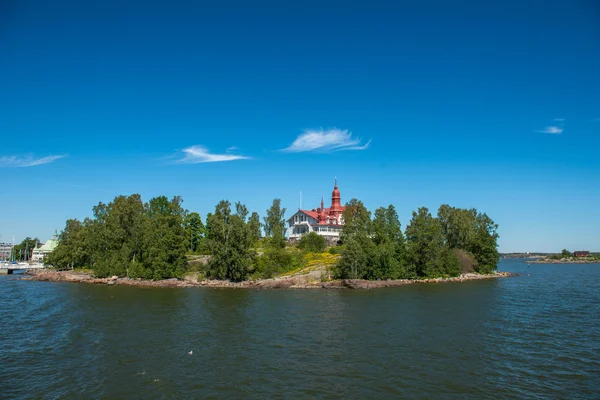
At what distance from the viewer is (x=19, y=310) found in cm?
4322

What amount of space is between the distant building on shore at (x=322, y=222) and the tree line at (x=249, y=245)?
10.3 m

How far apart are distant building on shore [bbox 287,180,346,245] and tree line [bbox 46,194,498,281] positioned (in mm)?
10323

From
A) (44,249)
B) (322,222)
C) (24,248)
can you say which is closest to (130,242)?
(322,222)

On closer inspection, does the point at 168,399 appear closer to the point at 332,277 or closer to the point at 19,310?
the point at 19,310

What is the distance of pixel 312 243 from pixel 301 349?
2544 inches

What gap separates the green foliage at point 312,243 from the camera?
9125 centimetres

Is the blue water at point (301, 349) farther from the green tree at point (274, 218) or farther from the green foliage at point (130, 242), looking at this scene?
the green tree at point (274, 218)

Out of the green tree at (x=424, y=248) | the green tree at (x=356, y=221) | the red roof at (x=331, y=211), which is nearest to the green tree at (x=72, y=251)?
the red roof at (x=331, y=211)

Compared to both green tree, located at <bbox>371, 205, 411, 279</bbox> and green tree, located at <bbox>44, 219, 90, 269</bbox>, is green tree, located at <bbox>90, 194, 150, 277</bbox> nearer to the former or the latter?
green tree, located at <bbox>44, 219, 90, 269</bbox>

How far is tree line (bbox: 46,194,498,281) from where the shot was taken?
238ft

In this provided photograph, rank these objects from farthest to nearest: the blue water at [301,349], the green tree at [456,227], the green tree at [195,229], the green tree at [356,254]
Answer: the green tree at [195,229]
the green tree at [456,227]
the green tree at [356,254]
the blue water at [301,349]

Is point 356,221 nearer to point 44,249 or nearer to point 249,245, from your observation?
point 249,245

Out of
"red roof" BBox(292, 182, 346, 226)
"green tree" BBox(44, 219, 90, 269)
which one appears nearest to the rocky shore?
"green tree" BBox(44, 219, 90, 269)

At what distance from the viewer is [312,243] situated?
302ft
